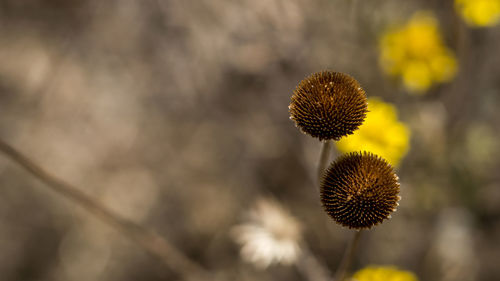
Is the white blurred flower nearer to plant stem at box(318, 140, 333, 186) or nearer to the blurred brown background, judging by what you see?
plant stem at box(318, 140, 333, 186)

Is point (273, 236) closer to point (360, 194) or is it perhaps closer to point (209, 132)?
point (360, 194)

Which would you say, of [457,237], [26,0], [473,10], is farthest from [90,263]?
[473,10]

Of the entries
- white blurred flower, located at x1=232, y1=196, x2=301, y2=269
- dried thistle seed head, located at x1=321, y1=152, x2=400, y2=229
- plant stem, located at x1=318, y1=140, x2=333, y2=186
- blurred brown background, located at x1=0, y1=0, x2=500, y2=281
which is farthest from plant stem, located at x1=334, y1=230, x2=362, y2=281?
blurred brown background, located at x1=0, y1=0, x2=500, y2=281

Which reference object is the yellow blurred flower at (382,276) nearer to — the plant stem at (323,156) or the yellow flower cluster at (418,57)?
the plant stem at (323,156)

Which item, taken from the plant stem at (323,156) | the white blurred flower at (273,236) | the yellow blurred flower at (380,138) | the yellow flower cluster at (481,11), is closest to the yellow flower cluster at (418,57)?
the yellow flower cluster at (481,11)

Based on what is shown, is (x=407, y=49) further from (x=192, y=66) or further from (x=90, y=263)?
(x=90, y=263)

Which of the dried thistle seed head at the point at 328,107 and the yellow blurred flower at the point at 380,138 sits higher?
the yellow blurred flower at the point at 380,138

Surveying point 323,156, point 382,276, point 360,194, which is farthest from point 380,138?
point 360,194
